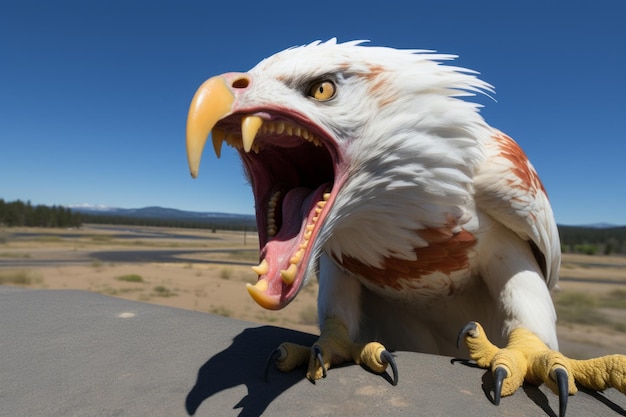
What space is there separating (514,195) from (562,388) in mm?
744

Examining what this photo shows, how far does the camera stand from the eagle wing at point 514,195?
62.2 inches

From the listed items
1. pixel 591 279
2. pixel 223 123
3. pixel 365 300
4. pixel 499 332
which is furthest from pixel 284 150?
pixel 591 279

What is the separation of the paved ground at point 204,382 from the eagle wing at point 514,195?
2.15 feet

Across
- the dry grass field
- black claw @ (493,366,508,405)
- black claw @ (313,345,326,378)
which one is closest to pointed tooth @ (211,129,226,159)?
black claw @ (313,345,326,378)

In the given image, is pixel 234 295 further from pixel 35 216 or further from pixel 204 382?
pixel 35 216

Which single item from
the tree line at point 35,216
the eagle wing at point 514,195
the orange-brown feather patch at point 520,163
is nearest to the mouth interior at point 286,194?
the eagle wing at point 514,195

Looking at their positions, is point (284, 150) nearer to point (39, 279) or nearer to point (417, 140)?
point (417, 140)

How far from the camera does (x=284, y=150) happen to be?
1.62 metres

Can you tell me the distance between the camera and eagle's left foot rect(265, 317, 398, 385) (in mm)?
1572

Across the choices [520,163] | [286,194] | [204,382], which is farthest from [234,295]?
[520,163]

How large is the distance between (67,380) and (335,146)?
170 cm

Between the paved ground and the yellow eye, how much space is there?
113 centimetres

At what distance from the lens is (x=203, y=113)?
1181 millimetres

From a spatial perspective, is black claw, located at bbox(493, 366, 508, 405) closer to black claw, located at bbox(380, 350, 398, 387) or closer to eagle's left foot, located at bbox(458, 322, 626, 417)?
eagle's left foot, located at bbox(458, 322, 626, 417)
